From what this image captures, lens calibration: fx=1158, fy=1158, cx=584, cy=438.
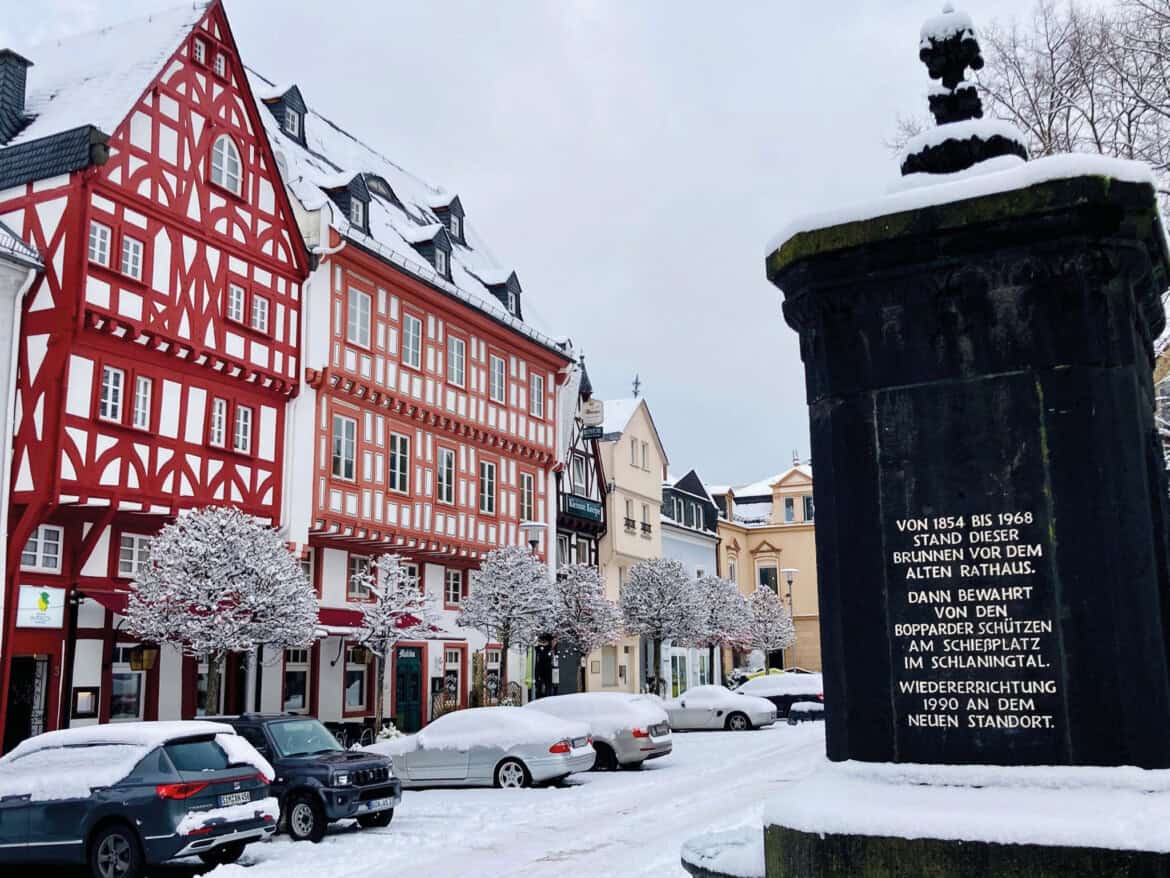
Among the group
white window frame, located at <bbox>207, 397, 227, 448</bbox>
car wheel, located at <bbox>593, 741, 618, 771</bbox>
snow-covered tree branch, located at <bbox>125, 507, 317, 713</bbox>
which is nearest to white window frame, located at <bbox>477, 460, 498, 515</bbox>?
white window frame, located at <bbox>207, 397, 227, 448</bbox>

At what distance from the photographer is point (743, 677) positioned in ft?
178

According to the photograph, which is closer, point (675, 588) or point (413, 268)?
point (413, 268)

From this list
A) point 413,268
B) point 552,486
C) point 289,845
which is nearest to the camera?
point 289,845

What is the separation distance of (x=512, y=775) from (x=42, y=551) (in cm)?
952

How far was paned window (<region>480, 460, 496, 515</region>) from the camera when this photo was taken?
3438cm

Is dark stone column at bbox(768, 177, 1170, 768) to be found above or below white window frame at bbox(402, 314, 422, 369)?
below

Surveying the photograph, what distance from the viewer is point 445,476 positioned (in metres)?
32.4

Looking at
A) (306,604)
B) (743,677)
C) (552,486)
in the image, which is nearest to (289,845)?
(306,604)

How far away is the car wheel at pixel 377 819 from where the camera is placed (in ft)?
52.6

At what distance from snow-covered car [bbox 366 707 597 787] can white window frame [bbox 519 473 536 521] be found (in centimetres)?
1584

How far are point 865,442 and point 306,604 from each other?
17.0 meters

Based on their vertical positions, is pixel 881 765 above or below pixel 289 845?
above

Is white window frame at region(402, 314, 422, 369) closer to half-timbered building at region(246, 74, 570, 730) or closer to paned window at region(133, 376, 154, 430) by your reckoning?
half-timbered building at region(246, 74, 570, 730)

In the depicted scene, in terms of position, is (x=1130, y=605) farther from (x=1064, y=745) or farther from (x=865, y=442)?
(x=865, y=442)
